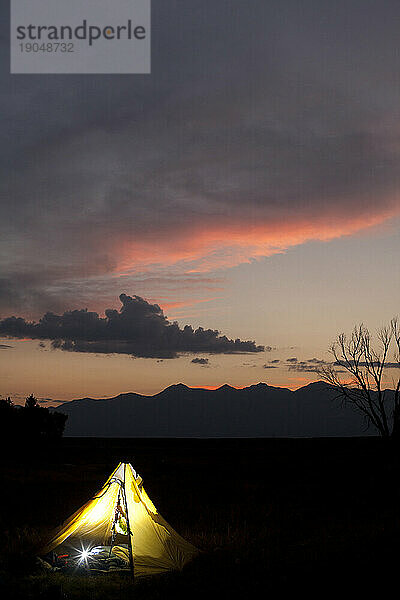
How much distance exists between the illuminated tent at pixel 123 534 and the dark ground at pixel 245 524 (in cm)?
51

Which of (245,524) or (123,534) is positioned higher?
(123,534)

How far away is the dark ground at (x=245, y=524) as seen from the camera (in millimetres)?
12227

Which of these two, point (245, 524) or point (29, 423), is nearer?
point (245, 524)

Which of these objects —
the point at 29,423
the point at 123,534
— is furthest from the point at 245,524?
the point at 29,423

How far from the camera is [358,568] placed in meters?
13.7

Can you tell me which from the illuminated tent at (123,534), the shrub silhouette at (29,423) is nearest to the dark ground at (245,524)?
the illuminated tent at (123,534)

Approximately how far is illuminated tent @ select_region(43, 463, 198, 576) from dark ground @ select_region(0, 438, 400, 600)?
1.68 ft

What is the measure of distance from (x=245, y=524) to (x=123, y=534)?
5.58 metres

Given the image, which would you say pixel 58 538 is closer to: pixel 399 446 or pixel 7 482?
pixel 7 482

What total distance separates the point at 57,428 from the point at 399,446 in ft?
116

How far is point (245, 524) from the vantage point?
19.0m

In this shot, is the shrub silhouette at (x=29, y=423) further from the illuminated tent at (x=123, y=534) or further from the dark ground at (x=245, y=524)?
the illuminated tent at (x=123, y=534)

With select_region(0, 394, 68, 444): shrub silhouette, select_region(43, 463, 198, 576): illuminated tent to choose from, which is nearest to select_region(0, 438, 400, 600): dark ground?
select_region(43, 463, 198, 576): illuminated tent

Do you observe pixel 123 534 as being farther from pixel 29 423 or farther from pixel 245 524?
pixel 29 423
